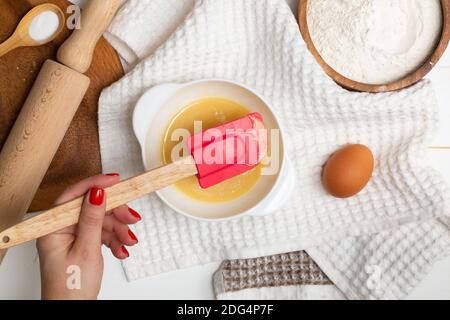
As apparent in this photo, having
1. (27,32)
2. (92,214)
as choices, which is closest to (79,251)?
(92,214)

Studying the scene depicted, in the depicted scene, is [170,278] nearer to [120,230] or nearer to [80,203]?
[120,230]

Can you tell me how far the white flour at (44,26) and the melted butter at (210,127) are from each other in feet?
0.91

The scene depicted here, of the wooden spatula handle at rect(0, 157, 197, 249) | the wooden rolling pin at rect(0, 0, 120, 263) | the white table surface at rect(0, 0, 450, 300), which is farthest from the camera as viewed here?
the white table surface at rect(0, 0, 450, 300)

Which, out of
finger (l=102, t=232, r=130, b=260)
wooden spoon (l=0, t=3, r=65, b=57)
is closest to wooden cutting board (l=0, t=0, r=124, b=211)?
wooden spoon (l=0, t=3, r=65, b=57)

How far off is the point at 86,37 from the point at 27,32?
12 cm

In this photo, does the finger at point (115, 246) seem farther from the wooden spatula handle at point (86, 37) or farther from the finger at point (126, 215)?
the wooden spatula handle at point (86, 37)

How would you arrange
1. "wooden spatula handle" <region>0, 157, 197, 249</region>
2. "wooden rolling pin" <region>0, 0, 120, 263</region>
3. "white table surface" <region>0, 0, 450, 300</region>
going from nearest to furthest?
"wooden spatula handle" <region>0, 157, 197, 249</region>, "wooden rolling pin" <region>0, 0, 120, 263</region>, "white table surface" <region>0, 0, 450, 300</region>

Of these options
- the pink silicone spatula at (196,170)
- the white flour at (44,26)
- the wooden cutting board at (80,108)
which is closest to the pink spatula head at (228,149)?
the pink silicone spatula at (196,170)

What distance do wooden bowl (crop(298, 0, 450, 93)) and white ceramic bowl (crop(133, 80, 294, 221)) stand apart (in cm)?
13

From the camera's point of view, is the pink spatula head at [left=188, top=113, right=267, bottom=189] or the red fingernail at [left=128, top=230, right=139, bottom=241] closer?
the pink spatula head at [left=188, top=113, right=267, bottom=189]

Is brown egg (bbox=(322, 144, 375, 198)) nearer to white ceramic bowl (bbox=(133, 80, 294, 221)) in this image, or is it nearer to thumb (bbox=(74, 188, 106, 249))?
white ceramic bowl (bbox=(133, 80, 294, 221))

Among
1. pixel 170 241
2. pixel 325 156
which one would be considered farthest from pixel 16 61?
pixel 325 156

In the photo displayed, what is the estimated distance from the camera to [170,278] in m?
1.02

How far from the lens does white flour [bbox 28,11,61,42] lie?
938 mm
